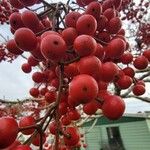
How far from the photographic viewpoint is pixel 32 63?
1.89 m

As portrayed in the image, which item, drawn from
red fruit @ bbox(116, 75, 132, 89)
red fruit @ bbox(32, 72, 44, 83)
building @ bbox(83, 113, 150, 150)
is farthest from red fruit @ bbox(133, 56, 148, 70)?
building @ bbox(83, 113, 150, 150)

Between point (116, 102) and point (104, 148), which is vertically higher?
point (104, 148)

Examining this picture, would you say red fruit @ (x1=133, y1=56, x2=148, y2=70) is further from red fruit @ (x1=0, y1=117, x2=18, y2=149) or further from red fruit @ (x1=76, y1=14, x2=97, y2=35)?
red fruit @ (x1=0, y1=117, x2=18, y2=149)

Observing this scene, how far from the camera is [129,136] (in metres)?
15.7

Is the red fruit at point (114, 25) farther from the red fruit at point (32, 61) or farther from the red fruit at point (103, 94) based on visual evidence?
the red fruit at point (32, 61)

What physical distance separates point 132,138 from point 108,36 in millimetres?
14710

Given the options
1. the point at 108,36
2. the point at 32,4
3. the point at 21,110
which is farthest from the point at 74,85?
the point at 21,110

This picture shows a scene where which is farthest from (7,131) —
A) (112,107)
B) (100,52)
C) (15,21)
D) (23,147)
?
(15,21)

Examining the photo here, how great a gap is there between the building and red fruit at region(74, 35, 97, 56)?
13.4m

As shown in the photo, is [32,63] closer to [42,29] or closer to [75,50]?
[42,29]

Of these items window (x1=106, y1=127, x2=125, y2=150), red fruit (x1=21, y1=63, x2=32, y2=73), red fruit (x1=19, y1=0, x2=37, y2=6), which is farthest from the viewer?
window (x1=106, y1=127, x2=125, y2=150)

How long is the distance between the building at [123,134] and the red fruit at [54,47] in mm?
13440

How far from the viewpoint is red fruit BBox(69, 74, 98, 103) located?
1.14 metres

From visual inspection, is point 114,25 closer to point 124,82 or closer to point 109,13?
point 109,13
